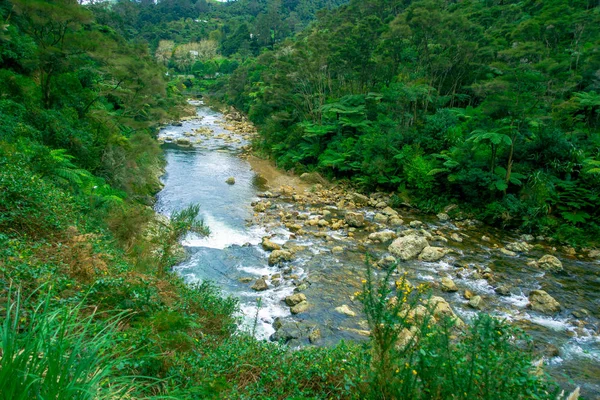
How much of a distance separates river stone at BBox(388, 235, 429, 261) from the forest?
2356mm

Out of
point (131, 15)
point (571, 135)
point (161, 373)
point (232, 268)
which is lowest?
point (232, 268)

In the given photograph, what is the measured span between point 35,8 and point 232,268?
9.22 m

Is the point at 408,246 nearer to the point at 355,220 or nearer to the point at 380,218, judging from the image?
the point at 355,220

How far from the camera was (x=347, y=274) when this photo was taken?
1019 cm

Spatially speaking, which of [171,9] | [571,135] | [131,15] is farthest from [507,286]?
[171,9]

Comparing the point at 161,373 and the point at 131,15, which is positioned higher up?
the point at 131,15

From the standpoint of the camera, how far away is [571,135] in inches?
554

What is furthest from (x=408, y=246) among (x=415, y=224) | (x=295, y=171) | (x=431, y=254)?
(x=295, y=171)

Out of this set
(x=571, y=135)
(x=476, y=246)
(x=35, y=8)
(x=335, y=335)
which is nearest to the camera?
(x=335, y=335)

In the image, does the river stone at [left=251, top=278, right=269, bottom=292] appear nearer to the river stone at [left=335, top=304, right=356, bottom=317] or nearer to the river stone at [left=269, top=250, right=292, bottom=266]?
the river stone at [left=269, top=250, right=292, bottom=266]

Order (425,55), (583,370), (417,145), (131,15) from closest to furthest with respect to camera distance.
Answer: (583,370), (417,145), (425,55), (131,15)

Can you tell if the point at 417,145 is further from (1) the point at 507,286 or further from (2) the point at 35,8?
(2) the point at 35,8

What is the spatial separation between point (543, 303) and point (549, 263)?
8.34 ft

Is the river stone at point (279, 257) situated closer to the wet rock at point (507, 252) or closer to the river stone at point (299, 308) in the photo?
the river stone at point (299, 308)
